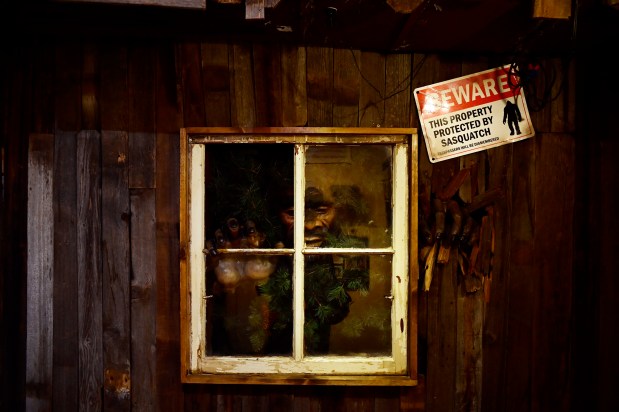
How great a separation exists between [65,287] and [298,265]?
4.52 ft

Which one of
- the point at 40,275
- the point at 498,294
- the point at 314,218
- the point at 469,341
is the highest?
the point at 314,218

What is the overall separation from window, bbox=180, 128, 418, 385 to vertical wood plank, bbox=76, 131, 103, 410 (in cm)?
52

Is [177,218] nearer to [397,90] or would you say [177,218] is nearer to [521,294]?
[397,90]

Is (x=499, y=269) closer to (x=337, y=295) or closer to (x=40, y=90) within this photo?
(x=337, y=295)

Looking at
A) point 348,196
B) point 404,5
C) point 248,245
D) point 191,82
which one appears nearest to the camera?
point 404,5

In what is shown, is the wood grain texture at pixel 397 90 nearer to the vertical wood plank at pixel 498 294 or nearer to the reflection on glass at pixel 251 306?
the vertical wood plank at pixel 498 294

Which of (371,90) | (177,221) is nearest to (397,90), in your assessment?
(371,90)

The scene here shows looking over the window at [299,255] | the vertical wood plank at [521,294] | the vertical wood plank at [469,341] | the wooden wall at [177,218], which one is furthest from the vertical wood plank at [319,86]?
the vertical wood plank at [521,294]

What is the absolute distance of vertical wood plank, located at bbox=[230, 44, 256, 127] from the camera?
2.13 m

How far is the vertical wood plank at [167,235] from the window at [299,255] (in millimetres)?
90

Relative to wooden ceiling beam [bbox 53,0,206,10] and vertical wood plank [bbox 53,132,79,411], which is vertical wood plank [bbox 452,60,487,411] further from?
vertical wood plank [bbox 53,132,79,411]

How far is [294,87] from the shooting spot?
215 centimetres

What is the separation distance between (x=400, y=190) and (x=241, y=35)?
4.13 feet

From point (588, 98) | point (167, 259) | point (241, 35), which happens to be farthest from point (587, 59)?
point (167, 259)
